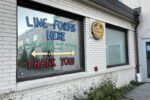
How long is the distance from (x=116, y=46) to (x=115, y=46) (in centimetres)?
10

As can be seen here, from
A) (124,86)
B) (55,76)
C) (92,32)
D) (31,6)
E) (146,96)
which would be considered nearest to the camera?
(31,6)

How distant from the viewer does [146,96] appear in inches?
320

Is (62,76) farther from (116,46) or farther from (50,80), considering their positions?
(116,46)

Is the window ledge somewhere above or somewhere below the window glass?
below

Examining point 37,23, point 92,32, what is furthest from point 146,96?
point 37,23

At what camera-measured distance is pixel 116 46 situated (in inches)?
391

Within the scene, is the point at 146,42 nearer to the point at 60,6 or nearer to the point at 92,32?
the point at 92,32

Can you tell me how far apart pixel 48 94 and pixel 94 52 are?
2.60 m

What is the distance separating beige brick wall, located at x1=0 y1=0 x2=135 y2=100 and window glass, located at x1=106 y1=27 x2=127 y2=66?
0.35 meters

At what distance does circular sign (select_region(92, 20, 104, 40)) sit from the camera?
300 inches

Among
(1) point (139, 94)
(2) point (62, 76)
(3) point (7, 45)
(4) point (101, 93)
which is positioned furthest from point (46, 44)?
(1) point (139, 94)

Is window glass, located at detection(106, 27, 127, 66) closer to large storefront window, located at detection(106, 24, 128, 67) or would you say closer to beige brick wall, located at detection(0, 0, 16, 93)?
large storefront window, located at detection(106, 24, 128, 67)

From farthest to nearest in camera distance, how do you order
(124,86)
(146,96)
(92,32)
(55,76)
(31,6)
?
(124,86) < (146,96) < (92,32) < (55,76) < (31,6)

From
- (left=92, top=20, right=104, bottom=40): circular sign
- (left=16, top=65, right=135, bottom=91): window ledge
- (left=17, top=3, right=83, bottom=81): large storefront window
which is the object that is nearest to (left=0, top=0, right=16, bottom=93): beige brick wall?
(left=16, top=65, right=135, bottom=91): window ledge
